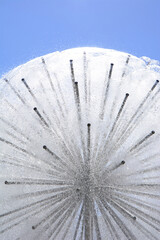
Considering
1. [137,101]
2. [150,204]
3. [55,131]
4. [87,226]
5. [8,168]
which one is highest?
[137,101]

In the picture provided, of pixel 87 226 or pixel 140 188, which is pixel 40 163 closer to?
pixel 87 226

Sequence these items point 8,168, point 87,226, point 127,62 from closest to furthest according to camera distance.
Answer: point 87,226 < point 8,168 < point 127,62

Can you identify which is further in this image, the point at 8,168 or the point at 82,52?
the point at 82,52

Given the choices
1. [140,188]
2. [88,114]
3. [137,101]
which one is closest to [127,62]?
[137,101]

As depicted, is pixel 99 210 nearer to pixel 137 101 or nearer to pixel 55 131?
pixel 55 131

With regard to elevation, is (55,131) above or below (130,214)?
above

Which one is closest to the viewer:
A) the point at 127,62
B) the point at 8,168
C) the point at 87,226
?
the point at 87,226
